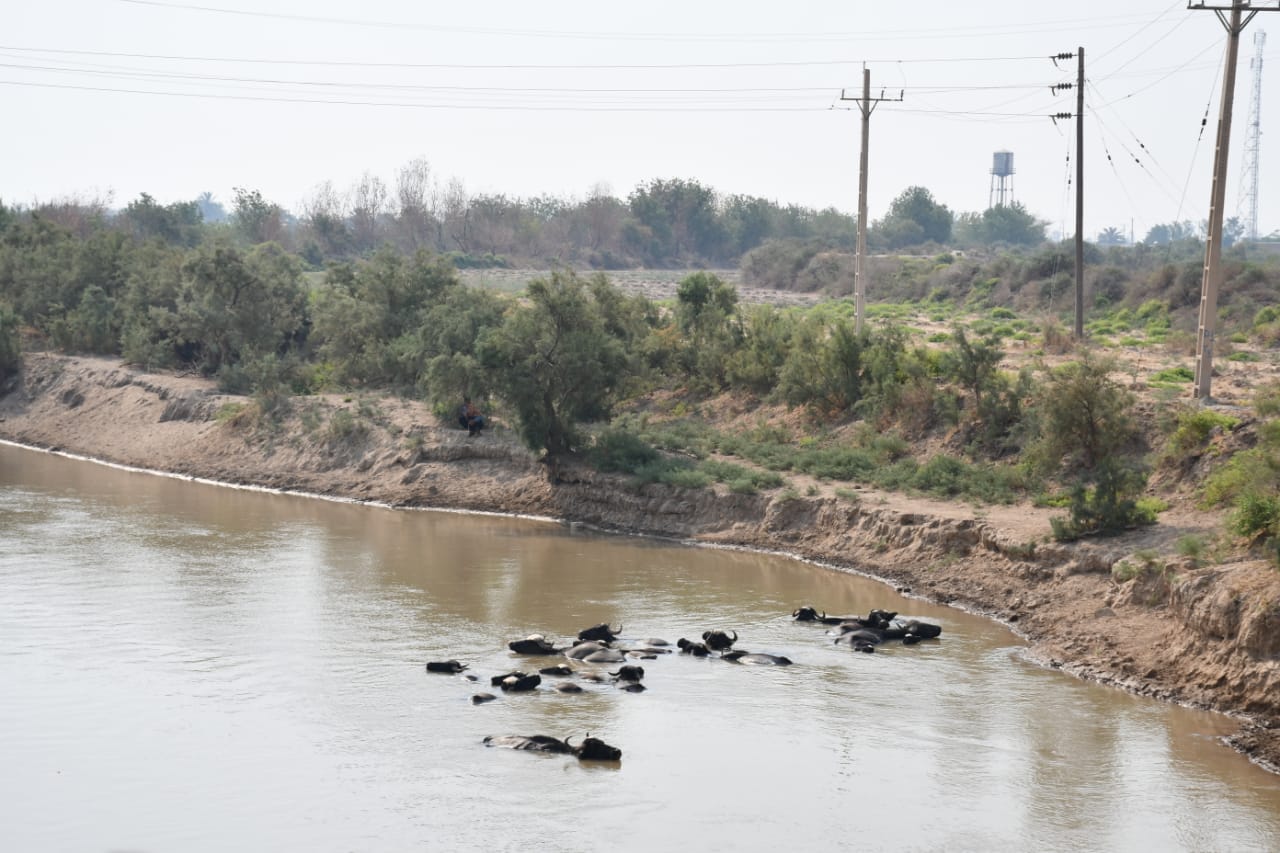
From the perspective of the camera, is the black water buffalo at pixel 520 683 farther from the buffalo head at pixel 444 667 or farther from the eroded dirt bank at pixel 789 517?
the eroded dirt bank at pixel 789 517

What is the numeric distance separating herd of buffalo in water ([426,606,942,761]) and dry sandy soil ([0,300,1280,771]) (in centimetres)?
210

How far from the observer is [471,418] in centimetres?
3288

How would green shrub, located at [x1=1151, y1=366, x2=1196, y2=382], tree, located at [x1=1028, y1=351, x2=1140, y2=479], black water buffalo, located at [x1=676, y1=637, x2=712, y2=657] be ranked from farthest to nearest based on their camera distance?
1. green shrub, located at [x1=1151, y1=366, x2=1196, y2=382]
2. tree, located at [x1=1028, y1=351, x2=1140, y2=479]
3. black water buffalo, located at [x1=676, y1=637, x2=712, y2=657]

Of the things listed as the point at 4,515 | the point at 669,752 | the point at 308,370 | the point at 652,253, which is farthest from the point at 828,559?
the point at 652,253

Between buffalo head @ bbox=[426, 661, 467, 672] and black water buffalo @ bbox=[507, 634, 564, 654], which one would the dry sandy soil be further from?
buffalo head @ bbox=[426, 661, 467, 672]

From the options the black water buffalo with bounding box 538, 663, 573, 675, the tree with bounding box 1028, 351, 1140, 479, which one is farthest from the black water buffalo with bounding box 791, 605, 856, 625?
the tree with bounding box 1028, 351, 1140, 479

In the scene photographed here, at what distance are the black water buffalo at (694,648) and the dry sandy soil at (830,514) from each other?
15.1 feet

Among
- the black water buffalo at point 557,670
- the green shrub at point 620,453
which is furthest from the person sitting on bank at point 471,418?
the black water buffalo at point 557,670

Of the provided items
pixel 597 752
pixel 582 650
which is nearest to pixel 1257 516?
pixel 582 650

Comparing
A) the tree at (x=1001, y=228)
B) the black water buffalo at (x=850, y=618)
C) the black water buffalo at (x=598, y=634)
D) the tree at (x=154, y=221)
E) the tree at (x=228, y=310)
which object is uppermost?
the tree at (x=1001, y=228)

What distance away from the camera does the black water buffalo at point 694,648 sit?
62.9ft

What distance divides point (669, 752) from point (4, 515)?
19331 mm

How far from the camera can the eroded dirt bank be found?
57.8 feet

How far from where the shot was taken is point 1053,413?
24.4 m
